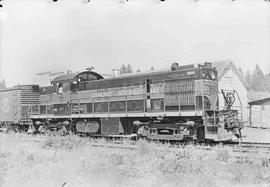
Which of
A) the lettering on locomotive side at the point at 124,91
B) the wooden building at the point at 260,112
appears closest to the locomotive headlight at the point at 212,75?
the lettering on locomotive side at the point at 124,91

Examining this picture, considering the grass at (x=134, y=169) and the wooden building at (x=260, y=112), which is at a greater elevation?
the wooden building at (x=260, y=112)

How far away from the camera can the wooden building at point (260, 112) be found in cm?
2841

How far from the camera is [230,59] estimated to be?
3591cm

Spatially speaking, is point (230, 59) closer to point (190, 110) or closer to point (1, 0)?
point (190, 110)

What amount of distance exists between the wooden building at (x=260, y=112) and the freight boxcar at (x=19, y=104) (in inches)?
667

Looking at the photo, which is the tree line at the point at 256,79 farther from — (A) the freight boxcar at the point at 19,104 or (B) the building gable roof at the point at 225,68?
(A) the freight boxcar at the point at 19,104

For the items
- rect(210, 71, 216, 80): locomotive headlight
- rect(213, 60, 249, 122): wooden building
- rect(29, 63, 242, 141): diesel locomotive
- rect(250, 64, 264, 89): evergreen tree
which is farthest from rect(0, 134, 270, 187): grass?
rect(250, 64, 264, 89): evergreen tree

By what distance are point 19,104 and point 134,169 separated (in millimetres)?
16142

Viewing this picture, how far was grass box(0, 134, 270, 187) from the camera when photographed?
6.96 meters

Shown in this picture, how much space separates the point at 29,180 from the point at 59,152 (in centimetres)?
336

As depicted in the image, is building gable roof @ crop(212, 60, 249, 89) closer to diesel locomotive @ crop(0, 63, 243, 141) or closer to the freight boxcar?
the freight boxcar

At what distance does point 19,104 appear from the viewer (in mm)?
22406

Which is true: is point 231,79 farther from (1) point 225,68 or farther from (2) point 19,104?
(2) point 19,104

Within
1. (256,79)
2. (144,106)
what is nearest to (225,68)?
(144,106)
